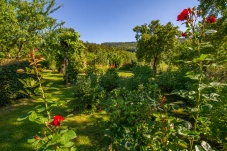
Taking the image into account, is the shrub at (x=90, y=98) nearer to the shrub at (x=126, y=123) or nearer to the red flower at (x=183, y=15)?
the shrub at (x=126, y=123)

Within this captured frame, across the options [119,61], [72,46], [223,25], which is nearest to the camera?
[223,25]

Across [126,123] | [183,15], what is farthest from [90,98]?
[183,15]

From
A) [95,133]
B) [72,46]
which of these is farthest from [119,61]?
[95,133]

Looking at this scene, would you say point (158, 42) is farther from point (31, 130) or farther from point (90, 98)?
point (31, 130)

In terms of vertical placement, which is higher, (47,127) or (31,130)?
(47,127)

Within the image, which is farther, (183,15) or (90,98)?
(90,98)

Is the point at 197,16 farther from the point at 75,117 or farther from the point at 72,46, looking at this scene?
the point at 72,46

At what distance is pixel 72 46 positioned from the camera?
44.6ft

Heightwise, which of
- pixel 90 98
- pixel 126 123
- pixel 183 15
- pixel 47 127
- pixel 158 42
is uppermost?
pixel 158 42

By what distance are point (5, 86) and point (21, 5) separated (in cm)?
821

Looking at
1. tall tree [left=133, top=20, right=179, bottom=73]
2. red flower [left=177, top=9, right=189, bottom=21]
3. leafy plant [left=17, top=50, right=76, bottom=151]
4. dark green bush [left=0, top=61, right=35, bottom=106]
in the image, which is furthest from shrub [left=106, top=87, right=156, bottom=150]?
tall tree [left=133, top=20, right=179, bottom=73]

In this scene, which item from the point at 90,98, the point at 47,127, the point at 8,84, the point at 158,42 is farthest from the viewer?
the point at 158,42

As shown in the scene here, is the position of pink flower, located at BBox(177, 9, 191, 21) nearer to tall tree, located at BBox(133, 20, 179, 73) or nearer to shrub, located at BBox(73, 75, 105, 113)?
shrub, located at BBox(73, 75, 105, 113)

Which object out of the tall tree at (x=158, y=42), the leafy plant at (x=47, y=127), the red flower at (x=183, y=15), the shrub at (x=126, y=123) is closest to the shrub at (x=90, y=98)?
the shrub at (x=126, y=123)
